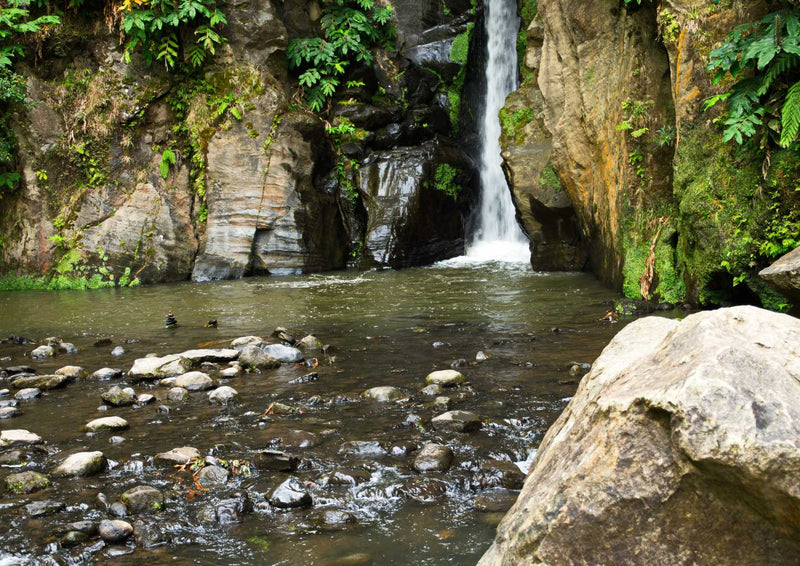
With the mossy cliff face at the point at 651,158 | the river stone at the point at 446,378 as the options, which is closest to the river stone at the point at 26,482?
the river stone at the point at 446,378

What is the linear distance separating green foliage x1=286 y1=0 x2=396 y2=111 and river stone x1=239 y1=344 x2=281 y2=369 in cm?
1046

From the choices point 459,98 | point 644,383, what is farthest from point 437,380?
point 459,98

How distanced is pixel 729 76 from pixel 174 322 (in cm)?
706

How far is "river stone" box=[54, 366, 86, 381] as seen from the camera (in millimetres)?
5695

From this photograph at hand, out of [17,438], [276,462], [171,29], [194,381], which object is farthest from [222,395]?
[171,29]

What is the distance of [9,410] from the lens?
15.5ft

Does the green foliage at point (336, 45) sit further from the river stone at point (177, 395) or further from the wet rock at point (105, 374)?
the river stone at point (177, 395)

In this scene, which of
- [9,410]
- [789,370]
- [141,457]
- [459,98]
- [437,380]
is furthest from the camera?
[459,98]

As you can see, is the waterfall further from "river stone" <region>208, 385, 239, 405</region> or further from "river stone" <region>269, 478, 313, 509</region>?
"river stone" <region>269, 478, 313, 509</region>

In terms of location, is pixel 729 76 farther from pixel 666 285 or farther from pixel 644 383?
pixel 644 383

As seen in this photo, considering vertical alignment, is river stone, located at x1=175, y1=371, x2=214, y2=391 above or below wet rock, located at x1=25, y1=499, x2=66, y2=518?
above

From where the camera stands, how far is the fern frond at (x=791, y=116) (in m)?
5.25

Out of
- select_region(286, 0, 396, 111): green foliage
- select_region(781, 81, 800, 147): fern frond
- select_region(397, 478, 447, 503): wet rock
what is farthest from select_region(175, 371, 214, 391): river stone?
select_region(286, 0, 396, 111): green foliage

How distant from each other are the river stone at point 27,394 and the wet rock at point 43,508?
7.69ft
